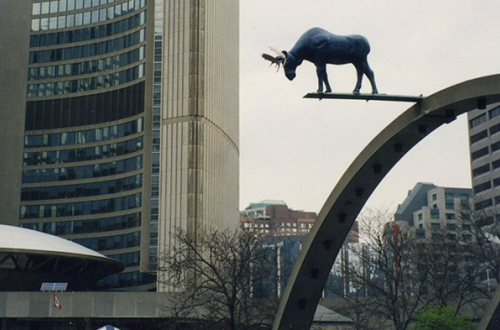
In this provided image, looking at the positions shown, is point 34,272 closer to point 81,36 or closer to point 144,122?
point 144,122

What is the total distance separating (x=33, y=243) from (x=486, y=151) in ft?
231

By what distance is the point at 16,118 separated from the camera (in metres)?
96.0

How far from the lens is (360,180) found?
20.9 meters

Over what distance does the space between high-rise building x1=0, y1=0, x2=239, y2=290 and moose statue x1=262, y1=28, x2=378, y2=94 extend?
55389 millimetres

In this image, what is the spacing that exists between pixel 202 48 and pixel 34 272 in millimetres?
27872

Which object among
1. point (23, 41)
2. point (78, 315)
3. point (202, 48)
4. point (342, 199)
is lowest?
point (78, 315)

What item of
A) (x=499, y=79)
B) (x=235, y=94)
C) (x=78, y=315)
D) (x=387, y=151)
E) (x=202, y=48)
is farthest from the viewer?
(x=235, y=94)

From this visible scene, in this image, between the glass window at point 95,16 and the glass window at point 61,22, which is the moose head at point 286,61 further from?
the glass window at point 61,22

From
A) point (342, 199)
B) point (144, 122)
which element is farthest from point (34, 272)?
point (342, 199)

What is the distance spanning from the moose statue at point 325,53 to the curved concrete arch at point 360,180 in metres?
1.39

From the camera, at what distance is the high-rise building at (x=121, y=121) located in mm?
79812

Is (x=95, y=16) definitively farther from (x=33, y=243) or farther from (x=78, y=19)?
(x=33, y=243)

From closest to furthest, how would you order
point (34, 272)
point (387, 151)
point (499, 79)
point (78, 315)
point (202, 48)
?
1. point (499, 79)
2. point (387, 151)
3. point (78, 315)
4. point (34, 272)
5. point (202, 48)

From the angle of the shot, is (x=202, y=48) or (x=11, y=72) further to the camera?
(x=11, y=72)
